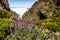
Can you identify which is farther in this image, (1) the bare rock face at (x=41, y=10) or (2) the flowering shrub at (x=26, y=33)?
(1) the bare rock face at (x=41, y=10)

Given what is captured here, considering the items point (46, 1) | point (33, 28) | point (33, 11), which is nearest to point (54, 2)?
point (46, 1)

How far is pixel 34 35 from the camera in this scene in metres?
7.70

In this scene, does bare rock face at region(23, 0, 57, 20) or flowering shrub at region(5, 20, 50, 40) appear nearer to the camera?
flowering shrub at region(5, 20, 50, 40)

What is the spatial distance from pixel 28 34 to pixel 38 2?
1708 centimetres

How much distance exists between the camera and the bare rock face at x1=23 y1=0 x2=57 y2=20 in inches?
880

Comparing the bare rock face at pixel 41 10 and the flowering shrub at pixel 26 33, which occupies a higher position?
the flowering shrub at pixel 26 33

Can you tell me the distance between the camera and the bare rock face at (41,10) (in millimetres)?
22359

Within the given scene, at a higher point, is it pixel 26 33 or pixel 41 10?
pixel 26 33

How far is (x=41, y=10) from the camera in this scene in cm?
2288

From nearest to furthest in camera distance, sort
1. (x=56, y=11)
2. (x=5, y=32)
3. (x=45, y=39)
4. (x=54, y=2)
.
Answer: (x=45, y=39) < (x=5, y=32) < (x=56, y=11) < (x=54, y=2)

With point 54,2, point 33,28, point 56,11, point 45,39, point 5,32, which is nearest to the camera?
point 45,39

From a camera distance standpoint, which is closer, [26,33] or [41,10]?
[26,33]

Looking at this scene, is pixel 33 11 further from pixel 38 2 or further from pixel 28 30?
pixel 28 30

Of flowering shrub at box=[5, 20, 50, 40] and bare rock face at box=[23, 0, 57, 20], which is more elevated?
flowering shrub at box=[5, 20, 50, 40]
